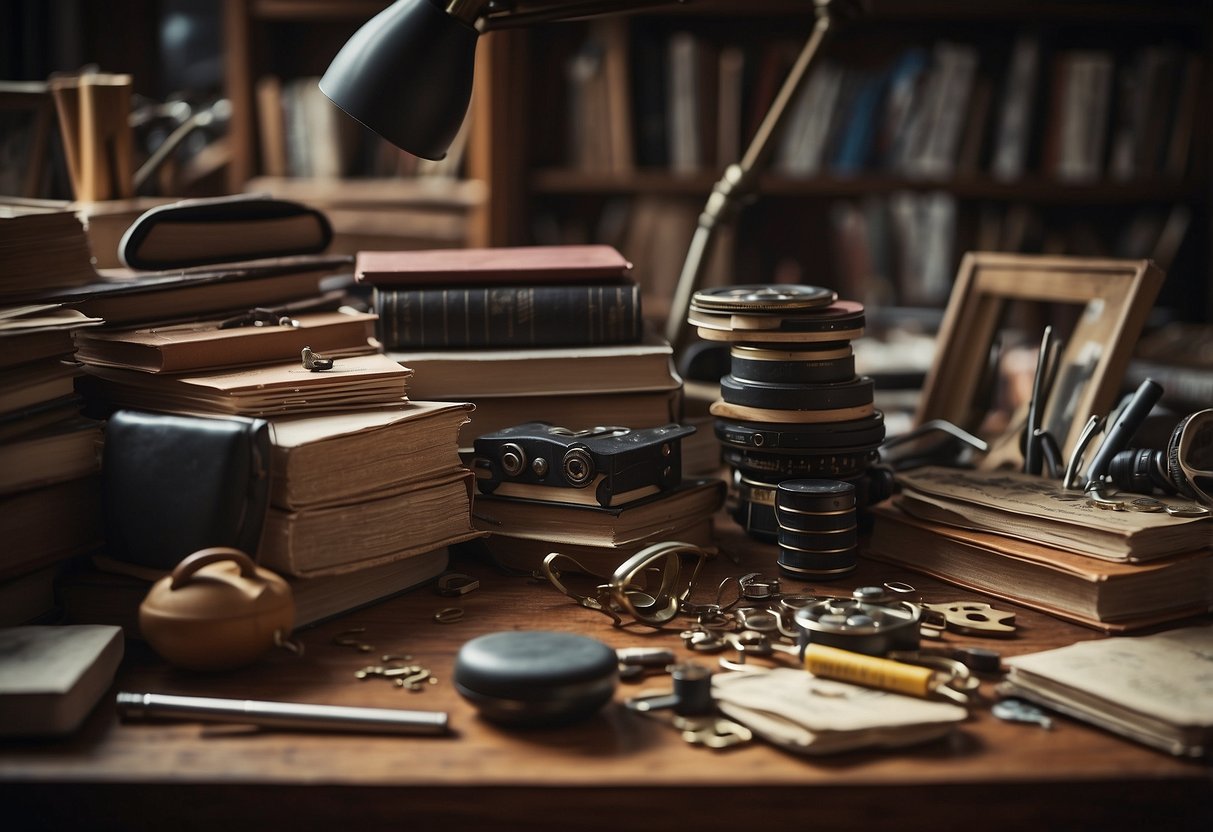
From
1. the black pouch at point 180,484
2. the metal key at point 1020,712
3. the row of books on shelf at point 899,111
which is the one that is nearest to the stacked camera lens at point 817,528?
the metal key at point 1020,712

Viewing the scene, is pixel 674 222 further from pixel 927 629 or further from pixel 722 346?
pixel 927 629

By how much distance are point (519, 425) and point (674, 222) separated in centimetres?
182

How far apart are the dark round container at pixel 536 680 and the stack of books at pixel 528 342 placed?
0.49 metres

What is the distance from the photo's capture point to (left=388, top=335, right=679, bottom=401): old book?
1360 millimetres

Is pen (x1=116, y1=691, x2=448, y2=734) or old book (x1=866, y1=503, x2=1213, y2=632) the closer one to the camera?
pen (x1=116, y1=691, x2=448, y2=734)

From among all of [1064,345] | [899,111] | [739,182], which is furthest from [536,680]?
[899,111]

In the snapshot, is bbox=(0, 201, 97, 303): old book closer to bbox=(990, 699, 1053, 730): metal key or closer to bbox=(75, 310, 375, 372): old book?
bbox=(75, 310, 375, 372): old book

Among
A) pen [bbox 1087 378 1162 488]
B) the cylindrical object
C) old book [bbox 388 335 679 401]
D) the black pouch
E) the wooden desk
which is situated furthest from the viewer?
old book [bbox 388 335 679 401]

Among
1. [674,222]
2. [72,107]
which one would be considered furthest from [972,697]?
[674,222]

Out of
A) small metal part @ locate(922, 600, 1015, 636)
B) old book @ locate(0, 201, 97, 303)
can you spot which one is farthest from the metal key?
old book @ locate(0, 201, 97, 303)

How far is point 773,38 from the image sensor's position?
329cm

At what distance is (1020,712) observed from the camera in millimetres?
906

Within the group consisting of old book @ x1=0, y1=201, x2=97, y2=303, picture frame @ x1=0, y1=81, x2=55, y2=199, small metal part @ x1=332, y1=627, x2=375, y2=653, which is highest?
picture frame @ x1=0, y1=81, x2=55, y2=199

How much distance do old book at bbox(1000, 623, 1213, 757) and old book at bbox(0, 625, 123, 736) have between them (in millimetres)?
717
